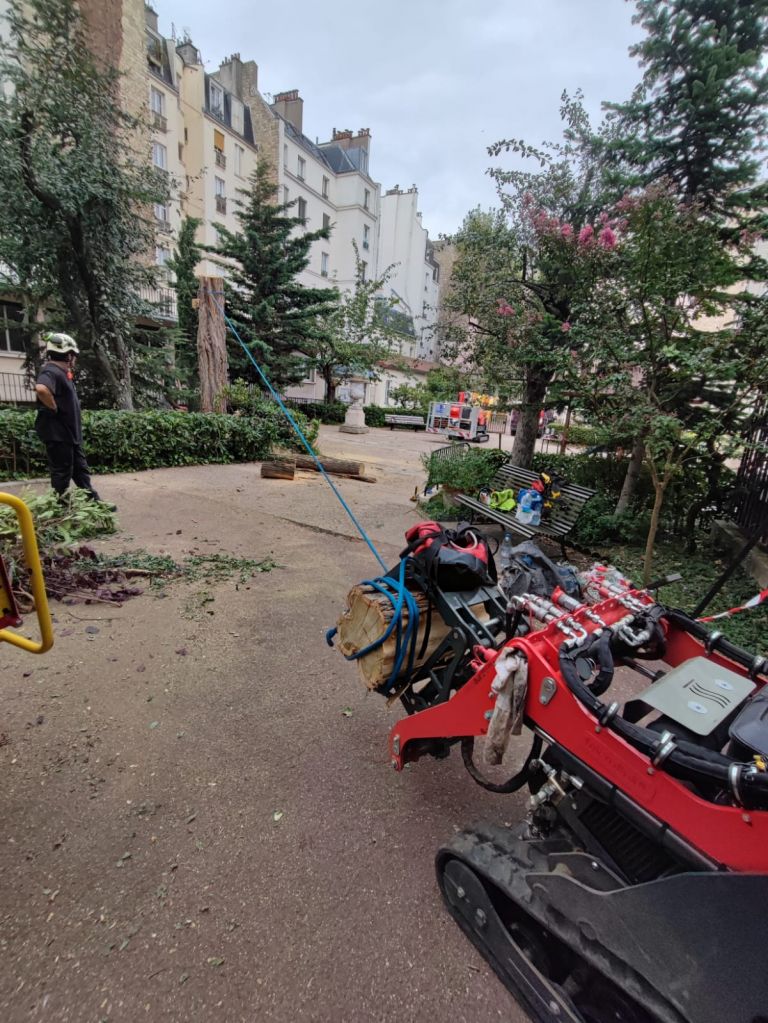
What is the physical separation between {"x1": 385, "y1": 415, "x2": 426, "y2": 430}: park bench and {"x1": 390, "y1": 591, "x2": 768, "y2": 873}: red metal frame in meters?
27.2

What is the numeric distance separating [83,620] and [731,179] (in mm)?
9159

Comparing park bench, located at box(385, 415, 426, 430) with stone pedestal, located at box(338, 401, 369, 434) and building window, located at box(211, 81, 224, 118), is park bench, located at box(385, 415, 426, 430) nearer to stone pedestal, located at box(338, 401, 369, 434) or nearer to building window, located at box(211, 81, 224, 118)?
stone pedestal, located at box(338, 401, 369, 434)

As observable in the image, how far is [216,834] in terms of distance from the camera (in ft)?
6.79

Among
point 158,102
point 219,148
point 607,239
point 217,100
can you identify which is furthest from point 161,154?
point 607,239

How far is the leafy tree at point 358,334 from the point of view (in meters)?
21.0

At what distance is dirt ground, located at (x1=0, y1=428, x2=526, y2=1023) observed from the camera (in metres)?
1.55

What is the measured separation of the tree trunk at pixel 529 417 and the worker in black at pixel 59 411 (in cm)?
640

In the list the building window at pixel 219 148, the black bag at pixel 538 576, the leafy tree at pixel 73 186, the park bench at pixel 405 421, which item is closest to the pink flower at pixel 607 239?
the black bag at pixel 538 576

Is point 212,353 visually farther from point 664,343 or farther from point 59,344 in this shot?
point 664,343

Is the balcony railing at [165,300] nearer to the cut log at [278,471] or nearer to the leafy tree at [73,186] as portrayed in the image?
the leafy tree at [73,186]

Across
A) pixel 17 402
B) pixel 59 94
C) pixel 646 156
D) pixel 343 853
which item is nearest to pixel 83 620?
pixel 343 853

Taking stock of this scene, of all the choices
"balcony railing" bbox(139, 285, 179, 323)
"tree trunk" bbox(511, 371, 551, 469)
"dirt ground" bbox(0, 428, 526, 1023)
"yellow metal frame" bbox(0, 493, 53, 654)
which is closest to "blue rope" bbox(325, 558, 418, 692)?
"dirt ground" bbox(0, 428, 526, 1023)

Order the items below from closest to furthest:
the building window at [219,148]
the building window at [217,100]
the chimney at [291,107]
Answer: the building window at [219,148], the building window at [217,100], the chimney at [291,107]

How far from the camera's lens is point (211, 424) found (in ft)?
34.3
